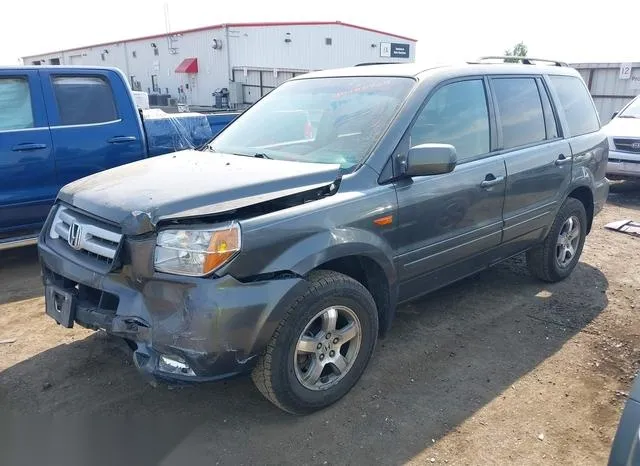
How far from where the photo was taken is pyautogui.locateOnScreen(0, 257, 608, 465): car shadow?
2809 mm

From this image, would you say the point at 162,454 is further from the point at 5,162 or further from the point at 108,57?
the point at 108,57

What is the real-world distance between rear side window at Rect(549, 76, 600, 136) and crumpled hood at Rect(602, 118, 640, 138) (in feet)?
15.2

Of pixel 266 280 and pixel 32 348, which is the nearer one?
pixel 266 280

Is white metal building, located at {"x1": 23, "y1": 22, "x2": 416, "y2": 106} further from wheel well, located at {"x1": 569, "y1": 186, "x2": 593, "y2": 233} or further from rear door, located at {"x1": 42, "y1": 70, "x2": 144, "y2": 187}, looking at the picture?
wheel well, located at {"x1": 569, "y1": 186, "x2": 593, "y2": 233}

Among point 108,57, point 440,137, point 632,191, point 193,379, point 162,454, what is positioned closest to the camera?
point 193,379

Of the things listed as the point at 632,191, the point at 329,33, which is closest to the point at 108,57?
the point at 329,33

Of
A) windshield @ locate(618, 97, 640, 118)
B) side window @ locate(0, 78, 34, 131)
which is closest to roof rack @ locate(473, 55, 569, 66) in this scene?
side window @ locate(0, 78, 34, 131)

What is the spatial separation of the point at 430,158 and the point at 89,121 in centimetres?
400

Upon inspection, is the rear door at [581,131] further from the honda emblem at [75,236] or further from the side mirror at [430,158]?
the honda emblem at [75,236]

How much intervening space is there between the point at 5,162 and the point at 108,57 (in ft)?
139

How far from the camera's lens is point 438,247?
361 cm

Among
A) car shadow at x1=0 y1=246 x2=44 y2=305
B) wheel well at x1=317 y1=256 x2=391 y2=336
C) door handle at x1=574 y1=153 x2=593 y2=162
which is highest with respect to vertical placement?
door handle at x1=574 y1=153 x2=593 y2=162

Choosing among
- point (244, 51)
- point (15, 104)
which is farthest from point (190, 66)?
point (15, 104)

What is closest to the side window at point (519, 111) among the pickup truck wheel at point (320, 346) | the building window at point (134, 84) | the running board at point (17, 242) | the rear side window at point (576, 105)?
the rear side window at point (576, 105)
